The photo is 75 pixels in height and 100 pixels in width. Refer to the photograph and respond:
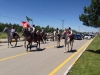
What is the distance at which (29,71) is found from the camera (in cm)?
951

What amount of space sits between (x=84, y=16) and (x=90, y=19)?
4.89 feet

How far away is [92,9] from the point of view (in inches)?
714

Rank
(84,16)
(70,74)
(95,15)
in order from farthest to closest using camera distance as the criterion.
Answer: (84,16) < (95,15) < (70,74)

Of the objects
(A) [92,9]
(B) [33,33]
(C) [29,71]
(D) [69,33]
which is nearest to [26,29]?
(B) [33,33]

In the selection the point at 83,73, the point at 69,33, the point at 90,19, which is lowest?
the point at 83,73

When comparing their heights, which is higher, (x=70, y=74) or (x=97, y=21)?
(x=97, y=21)

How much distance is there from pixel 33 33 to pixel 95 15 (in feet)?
19.2

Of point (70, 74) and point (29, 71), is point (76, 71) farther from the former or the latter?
point (29, 71)

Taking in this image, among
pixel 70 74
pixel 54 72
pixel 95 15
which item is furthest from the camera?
pixel 95 15

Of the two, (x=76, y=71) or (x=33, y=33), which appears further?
(x=33, y=33)

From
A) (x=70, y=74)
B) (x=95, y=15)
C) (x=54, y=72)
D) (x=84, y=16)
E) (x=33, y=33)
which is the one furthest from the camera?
(x=84, y=16)

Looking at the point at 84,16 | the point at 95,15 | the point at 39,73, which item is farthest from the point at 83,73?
the point at 84,16

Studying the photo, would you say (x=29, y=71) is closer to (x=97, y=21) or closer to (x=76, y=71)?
(x=76, y=71)

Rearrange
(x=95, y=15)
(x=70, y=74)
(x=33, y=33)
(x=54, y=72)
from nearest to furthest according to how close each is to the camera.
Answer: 1. (x=70, y=74)
2. (x=54, y=72)
3. (x=95, y=15)
4. (x=33, y=33)
